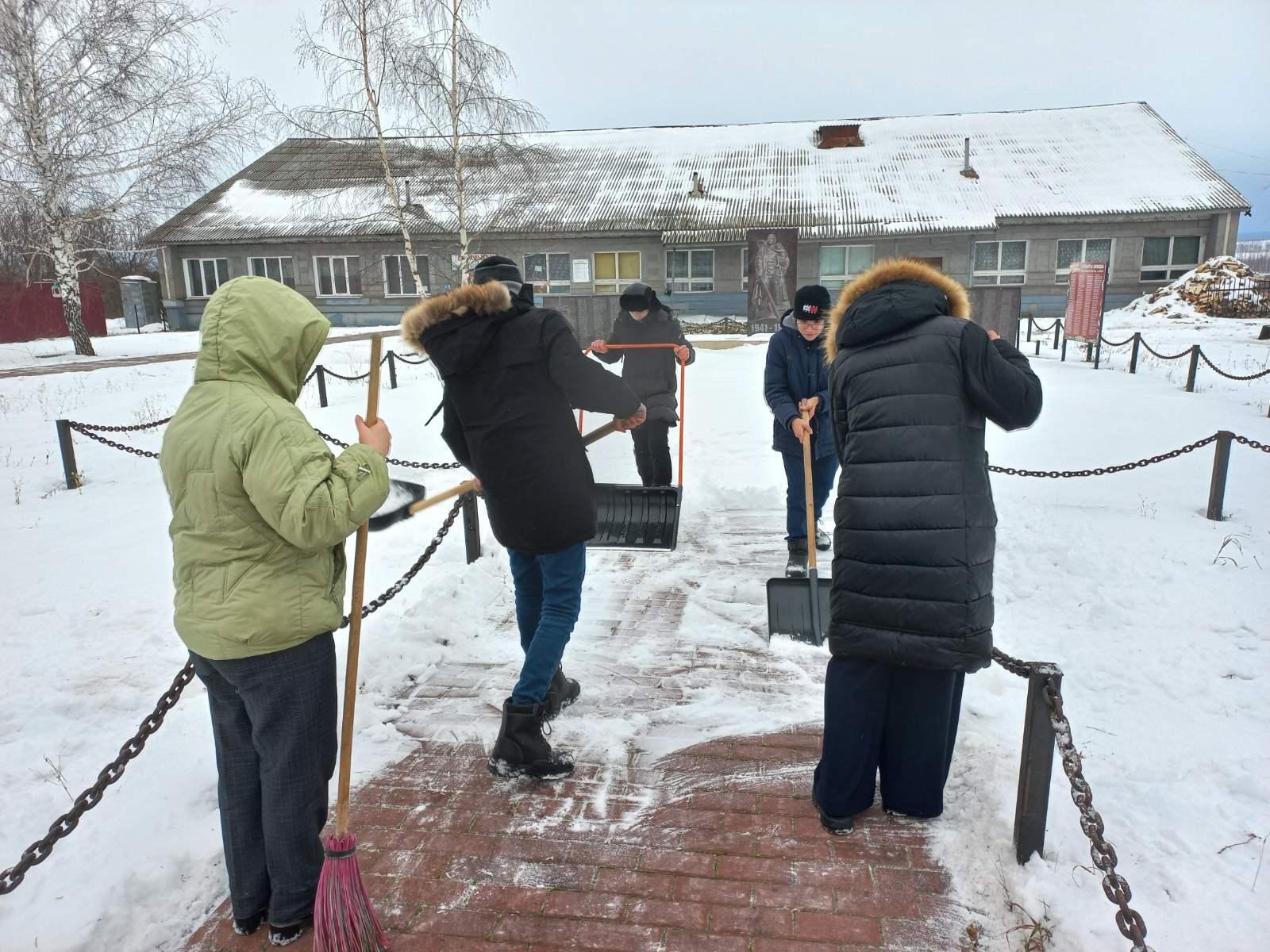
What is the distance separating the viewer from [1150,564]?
16.6 feet

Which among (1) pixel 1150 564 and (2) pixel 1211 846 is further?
(1) pixel 1150 564

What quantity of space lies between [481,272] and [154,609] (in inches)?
129

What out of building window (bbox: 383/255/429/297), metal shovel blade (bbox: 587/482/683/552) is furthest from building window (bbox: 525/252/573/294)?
metal shovel blade (bbox: 587/482/683/552)

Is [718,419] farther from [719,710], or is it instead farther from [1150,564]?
[719,710]

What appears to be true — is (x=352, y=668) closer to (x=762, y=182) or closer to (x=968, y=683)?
(x=968, y=683)

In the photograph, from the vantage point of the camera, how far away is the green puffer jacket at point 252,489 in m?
1.99

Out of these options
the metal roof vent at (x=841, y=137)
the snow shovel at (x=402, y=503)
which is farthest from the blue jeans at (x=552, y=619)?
the metal roof vent at (x=841, y=137)

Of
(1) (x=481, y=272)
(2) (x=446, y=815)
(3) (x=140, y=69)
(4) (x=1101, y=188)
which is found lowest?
(2) (x=446, y=815)

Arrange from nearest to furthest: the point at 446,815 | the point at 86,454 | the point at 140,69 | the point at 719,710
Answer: the point at 446,815
the point at 719,710
the point at 86,454
the point at 140,69

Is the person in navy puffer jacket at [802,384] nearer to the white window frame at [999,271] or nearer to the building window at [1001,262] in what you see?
the white window frame at [999,271]

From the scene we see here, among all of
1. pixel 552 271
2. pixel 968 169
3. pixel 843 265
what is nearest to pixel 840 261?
pixel 843 265

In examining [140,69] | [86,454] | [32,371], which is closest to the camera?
[86,454]

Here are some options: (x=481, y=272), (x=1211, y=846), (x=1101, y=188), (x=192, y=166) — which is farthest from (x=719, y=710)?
(x=1101, y=188)

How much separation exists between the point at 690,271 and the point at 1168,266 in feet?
43.2
